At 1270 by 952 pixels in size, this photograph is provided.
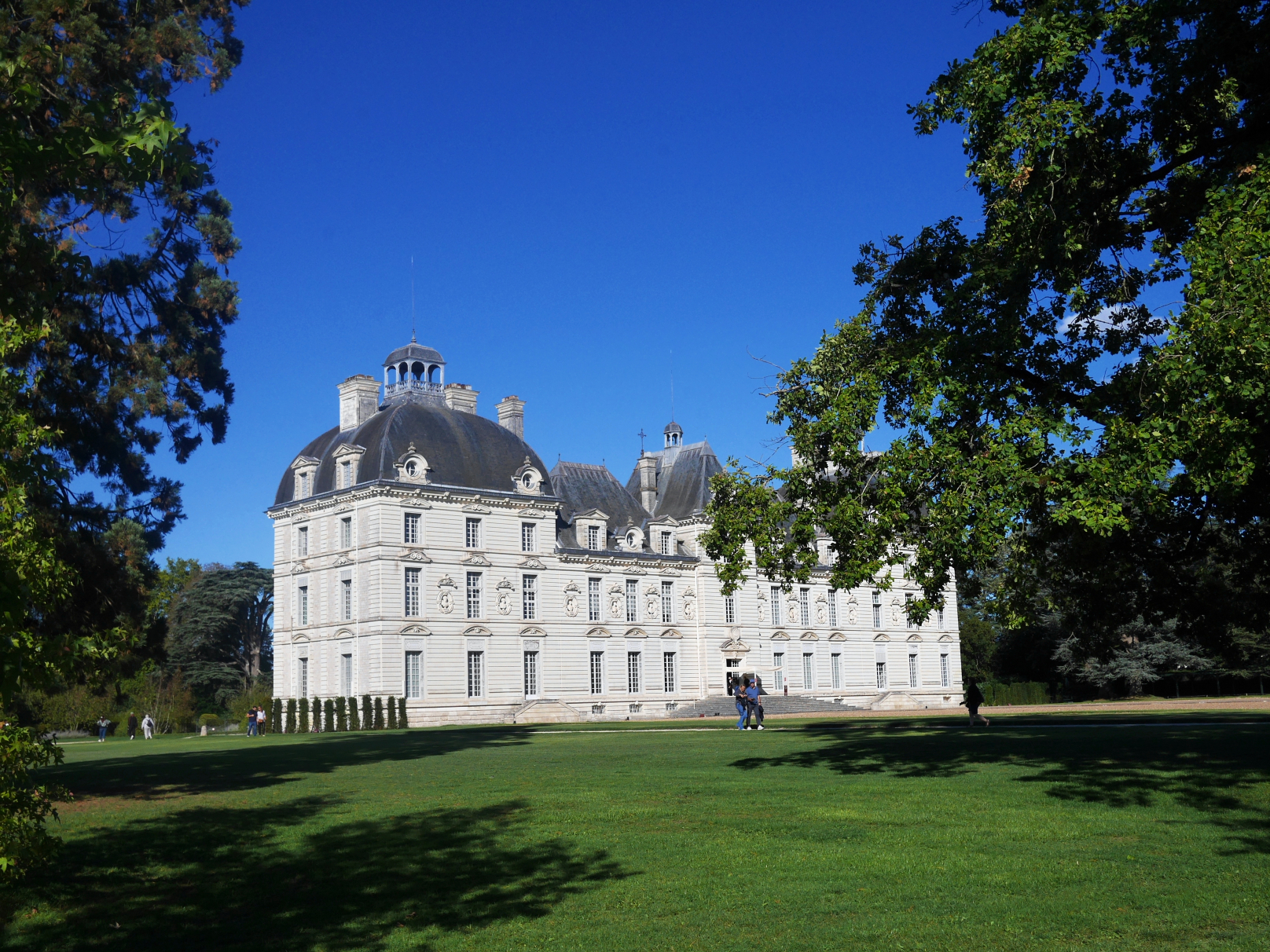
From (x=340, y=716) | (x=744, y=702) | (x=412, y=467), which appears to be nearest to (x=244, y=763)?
(x=744, y=702)

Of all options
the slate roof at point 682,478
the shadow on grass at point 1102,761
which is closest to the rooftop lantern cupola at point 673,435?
the slate roof at point 682,478

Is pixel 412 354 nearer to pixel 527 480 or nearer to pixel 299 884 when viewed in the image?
pixel 527 480

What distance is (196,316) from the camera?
22391 millimetres

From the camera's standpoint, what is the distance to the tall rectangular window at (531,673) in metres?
55.1

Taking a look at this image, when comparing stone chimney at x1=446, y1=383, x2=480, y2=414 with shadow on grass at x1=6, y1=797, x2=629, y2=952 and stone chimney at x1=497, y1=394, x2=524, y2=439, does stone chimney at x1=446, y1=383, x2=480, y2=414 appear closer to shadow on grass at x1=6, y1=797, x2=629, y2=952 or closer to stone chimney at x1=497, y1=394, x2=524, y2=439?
stone chimney at x1=497, y1=394, x2=524, y2=439

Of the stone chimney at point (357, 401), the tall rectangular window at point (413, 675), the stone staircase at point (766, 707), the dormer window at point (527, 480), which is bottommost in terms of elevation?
the stone staircase at point (766, 707)

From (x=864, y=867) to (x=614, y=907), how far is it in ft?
7.51

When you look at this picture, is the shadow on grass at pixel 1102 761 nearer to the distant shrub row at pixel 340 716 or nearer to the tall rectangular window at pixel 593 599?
the distant shrub row at pixel 340 716

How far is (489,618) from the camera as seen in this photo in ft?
177

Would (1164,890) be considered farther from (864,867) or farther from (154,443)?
(154,443)

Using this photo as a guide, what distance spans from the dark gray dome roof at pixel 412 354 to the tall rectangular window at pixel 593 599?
13.8m

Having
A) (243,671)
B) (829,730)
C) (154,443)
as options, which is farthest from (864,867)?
(243,671)

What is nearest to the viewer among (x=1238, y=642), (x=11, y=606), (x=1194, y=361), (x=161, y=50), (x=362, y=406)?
(x=11, y=606)

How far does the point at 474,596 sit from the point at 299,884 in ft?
146
